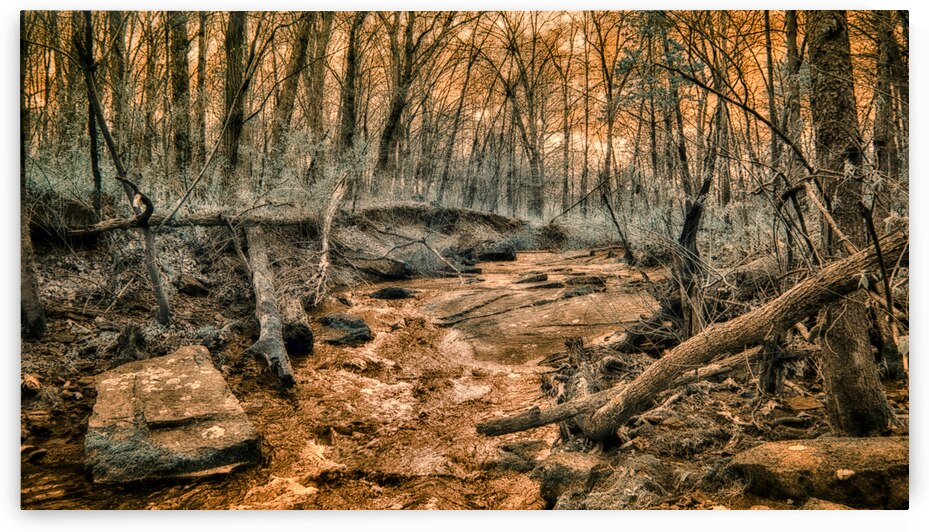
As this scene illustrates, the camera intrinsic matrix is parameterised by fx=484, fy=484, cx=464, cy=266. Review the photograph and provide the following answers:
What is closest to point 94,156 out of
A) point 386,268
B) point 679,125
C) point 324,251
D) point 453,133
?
point 324,251

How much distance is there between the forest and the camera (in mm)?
2307

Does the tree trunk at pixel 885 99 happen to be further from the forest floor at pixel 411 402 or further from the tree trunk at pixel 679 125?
the forest floor at pixel 411 402

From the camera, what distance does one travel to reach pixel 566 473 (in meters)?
2.31

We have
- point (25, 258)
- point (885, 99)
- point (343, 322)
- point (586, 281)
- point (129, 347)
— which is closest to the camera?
point (885, 99)

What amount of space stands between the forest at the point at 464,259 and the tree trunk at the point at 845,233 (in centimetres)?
1

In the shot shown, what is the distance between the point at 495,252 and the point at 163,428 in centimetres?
251

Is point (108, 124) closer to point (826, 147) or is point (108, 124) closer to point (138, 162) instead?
point (138, 162)

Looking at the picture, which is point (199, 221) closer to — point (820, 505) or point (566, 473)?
point (566, 473)

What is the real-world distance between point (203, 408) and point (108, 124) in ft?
6.58

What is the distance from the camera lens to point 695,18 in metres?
2.90

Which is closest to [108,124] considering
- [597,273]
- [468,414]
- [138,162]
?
[138,162]

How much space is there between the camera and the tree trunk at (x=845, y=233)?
2273mm

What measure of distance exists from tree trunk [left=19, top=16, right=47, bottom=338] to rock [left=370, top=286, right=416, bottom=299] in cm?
218

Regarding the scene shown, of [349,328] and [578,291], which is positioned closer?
[578,291]
